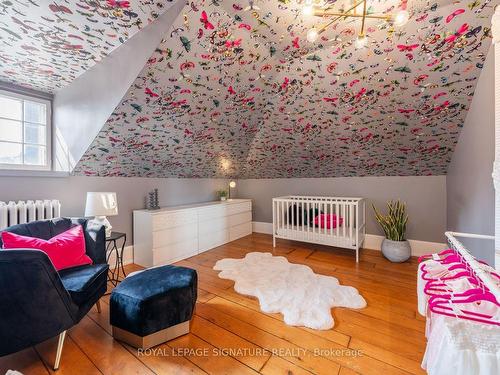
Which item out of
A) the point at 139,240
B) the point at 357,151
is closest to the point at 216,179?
the point at 139,240

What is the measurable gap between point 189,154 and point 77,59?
151 centimetres

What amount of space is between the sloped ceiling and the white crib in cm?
72

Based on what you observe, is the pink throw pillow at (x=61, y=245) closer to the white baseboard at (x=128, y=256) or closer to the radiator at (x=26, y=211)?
the radiator at (x=26, y=211)

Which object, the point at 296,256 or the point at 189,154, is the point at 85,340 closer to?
the point at 189,154

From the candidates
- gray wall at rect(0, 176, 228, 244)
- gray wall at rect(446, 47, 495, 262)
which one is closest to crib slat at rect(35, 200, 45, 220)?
gray wall at rect(0, 176, 228, 244)

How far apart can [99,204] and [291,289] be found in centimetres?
211

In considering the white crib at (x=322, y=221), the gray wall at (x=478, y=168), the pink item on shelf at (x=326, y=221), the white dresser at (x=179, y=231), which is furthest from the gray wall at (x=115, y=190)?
the gray wall at (x=478, y=168)

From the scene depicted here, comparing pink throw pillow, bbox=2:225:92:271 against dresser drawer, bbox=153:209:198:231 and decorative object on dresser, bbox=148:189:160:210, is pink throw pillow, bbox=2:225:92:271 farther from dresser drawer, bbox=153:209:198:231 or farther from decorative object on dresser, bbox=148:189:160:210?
decorative object on dresser, bbox=148:189:160:210

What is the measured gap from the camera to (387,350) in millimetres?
1459

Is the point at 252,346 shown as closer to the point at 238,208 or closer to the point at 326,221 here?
the point at 326,221

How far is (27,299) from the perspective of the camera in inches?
45.1

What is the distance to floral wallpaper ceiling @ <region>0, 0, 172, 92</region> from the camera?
1.38 m

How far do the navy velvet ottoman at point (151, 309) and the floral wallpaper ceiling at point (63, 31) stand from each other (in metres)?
1.84

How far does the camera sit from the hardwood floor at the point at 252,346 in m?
1.33
